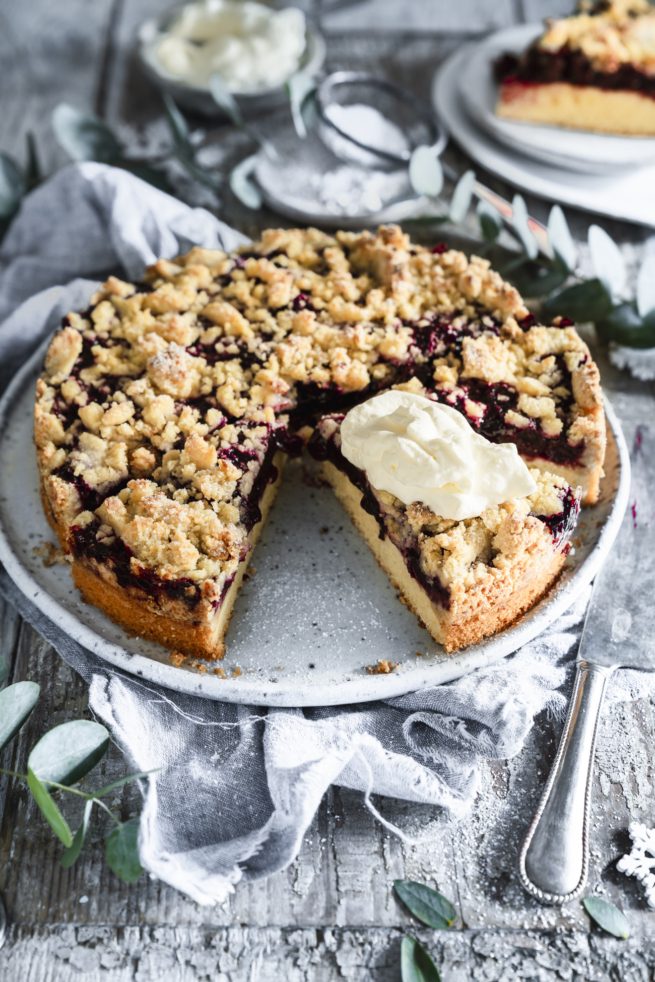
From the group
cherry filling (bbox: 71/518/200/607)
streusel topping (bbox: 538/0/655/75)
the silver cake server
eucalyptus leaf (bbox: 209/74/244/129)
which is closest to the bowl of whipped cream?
eucalyptus leaf (bbox: 209/74/244/129)

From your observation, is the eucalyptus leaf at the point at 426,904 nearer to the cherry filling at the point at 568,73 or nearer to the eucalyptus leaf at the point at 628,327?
the eucalyptus leaf at the point at 628,327

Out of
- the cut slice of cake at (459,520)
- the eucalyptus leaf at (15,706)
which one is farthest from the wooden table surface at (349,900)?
the cut slice of cake at (459,520)

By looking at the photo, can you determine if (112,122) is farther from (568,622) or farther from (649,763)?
(649,763)

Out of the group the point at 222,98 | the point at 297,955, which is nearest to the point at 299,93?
the point at 222,98

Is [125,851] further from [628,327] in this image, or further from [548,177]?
[548,177]

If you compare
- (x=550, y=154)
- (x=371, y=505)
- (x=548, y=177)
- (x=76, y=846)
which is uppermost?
(x=550, y=154)

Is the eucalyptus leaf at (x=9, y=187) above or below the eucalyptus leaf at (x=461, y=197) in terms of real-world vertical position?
below

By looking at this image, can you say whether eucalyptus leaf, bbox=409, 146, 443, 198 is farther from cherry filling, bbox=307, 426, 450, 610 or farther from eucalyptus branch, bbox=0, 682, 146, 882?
eucalyptus branch, bbox=0, 682, 146, 882
